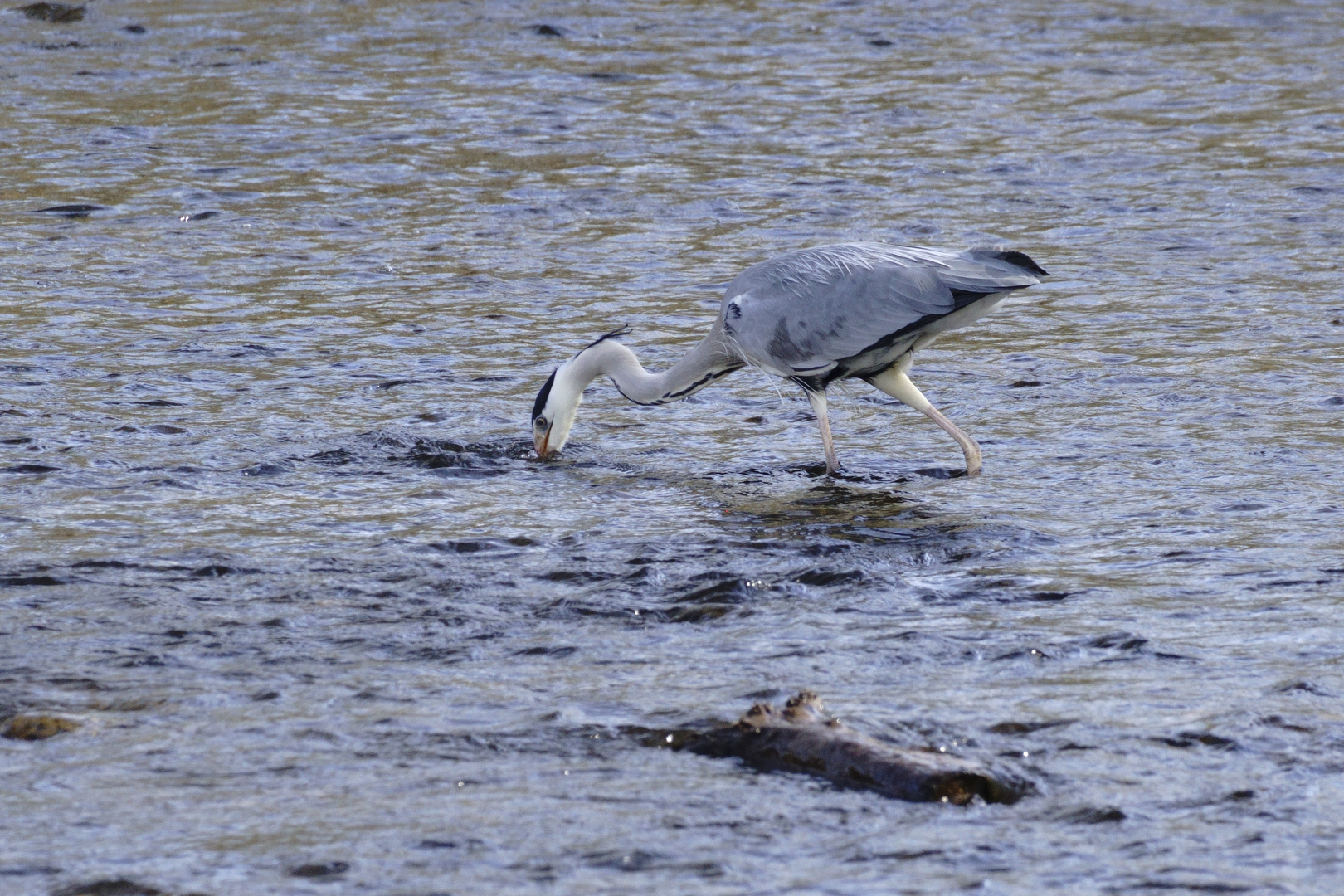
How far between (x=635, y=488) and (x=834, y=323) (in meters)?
1.23

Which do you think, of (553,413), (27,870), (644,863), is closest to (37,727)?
(27,870)

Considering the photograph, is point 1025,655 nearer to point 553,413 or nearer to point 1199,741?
point 1199,741

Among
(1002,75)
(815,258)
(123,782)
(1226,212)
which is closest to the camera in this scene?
(123,782)

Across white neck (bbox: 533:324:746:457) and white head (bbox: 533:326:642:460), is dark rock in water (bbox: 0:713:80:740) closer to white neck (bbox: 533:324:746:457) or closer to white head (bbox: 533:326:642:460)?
white head (bbox: 533:326:642:460)

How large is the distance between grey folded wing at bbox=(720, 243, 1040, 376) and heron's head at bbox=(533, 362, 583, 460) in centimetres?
82

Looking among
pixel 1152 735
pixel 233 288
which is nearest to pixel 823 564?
pixel 1152 735

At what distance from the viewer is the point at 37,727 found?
5.10m

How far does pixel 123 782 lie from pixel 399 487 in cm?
326

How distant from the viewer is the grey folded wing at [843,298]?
27.3 ft

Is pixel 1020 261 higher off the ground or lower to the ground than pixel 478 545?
higher

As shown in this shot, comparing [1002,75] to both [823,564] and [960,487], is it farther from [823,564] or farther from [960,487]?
[823,564]

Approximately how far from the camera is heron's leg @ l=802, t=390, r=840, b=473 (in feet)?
27.2

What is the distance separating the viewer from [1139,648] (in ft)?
19.0

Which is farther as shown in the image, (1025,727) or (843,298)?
(843,298)
